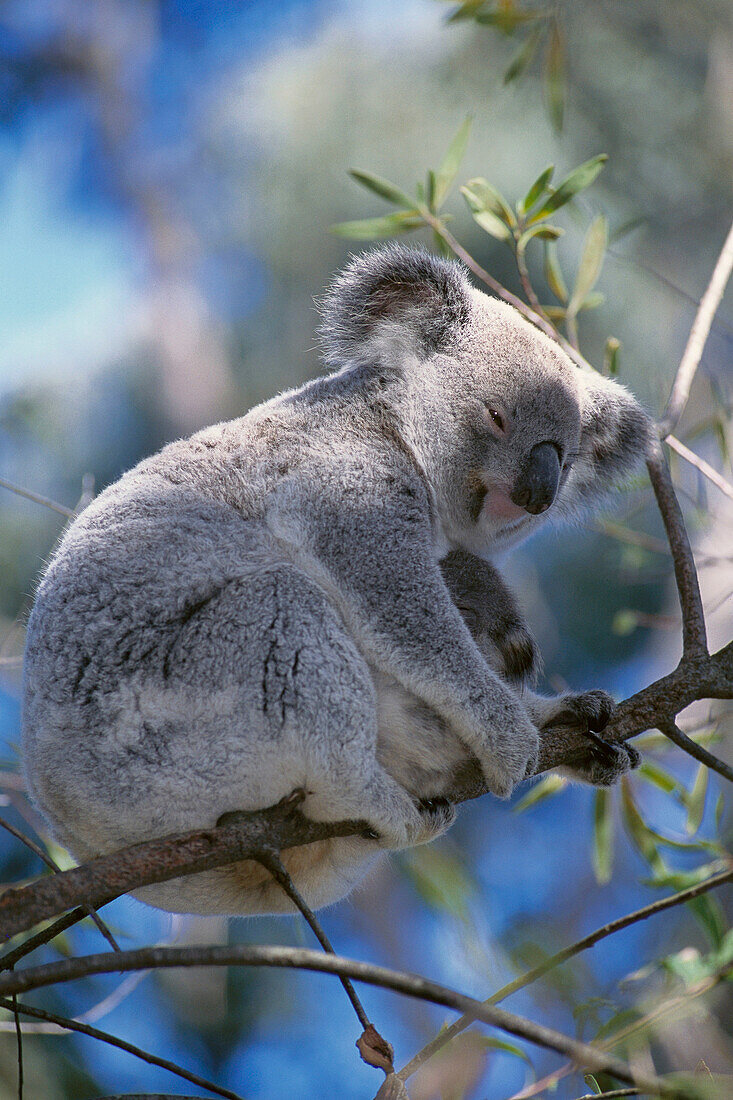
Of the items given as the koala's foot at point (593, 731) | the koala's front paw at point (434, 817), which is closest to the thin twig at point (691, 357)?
the koala's foot at point (593, 731)

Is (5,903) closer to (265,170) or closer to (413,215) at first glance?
(413,215)

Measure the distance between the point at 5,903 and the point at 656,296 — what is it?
7.62 metres

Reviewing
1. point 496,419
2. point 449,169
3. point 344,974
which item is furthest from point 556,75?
point 344,974

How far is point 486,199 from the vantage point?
8.61 ft

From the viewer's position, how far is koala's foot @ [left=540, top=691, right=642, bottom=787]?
1.88 m

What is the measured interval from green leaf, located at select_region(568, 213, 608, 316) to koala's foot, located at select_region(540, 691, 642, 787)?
125 cm

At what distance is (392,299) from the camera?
2430 mm

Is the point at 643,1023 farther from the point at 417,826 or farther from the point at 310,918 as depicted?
the point at 310,918

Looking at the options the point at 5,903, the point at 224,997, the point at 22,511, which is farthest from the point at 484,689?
the point at 224,997

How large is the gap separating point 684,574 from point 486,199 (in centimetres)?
120

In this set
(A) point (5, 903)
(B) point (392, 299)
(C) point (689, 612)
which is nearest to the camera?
(A) point (5, 903)

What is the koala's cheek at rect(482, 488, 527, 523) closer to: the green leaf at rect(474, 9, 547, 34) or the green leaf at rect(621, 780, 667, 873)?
the green leaf at rect(621, 780, 667, 873)

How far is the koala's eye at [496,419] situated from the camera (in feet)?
7.40

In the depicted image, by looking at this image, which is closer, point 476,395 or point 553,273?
point 476,395
